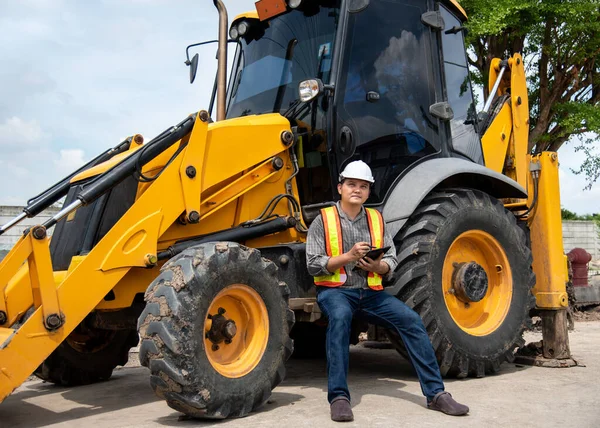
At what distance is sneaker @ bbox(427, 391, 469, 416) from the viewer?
4270 mm

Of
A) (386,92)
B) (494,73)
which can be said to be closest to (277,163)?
(386,92)

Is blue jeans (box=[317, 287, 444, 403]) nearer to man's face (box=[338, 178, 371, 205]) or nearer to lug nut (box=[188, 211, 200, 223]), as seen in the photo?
man's face (box=[338, 178, 371, 205])

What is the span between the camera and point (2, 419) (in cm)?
465

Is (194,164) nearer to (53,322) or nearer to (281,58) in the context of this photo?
(53,322)

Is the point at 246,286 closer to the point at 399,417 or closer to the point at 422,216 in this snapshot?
the point at 399,417

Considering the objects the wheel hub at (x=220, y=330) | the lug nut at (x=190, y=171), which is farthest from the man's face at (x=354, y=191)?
the wheel hub at (x=220, y=330)

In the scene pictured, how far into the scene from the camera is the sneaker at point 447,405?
4270 mm

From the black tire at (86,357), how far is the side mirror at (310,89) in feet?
7.97

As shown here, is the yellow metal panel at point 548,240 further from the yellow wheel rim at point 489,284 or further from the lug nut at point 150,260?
the lug nut at point 150,260

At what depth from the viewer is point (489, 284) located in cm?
612

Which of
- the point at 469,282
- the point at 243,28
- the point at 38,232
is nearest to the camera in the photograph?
the point at 38,232

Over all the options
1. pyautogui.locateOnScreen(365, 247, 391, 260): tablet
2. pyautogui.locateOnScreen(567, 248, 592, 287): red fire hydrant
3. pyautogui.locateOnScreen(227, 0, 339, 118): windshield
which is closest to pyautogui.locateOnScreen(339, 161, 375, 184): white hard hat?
pyautogui.locateOnScreen(365, 247, 391, 260): tablet

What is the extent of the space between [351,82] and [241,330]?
2.11 m

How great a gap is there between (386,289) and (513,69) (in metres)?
3.14
